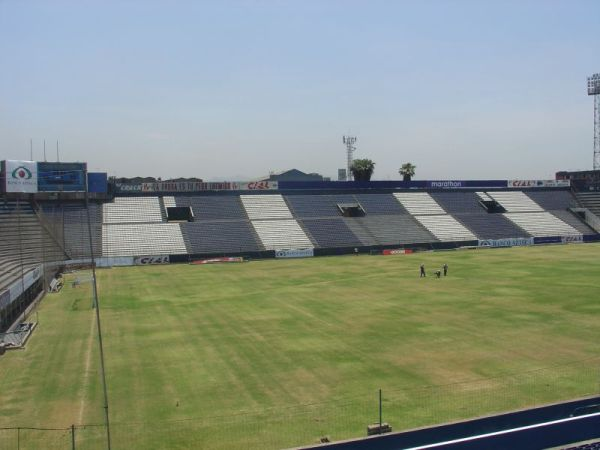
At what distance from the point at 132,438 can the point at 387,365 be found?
37.0ft

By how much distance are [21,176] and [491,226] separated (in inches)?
2564

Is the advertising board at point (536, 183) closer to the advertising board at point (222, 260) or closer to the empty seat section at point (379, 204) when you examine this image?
the empty seat section at point (379, 204)

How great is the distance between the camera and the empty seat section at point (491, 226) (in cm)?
8406

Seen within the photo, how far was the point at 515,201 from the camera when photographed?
97188mm

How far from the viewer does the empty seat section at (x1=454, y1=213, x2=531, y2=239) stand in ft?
276

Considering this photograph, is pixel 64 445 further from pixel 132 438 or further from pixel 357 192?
pixel 357 192

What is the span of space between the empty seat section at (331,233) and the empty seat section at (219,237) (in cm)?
856

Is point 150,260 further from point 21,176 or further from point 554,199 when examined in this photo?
point 554,199

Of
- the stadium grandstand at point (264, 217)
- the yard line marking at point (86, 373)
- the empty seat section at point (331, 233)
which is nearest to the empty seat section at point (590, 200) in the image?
the stadium grandstand at point (264, 217)

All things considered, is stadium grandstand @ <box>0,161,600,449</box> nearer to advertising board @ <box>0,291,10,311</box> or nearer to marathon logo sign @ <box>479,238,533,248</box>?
marathon logo sign @ <box>479,238,533,248</box>

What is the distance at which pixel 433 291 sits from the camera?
4347 cm

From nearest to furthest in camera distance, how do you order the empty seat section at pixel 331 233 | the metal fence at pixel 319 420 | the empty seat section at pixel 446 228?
the metal fence at pixel 319 420
the empty seat section at pixel 331 233
the empty seat section at pixel 446 228

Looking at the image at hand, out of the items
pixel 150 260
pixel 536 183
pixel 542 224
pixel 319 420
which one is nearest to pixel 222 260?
pixel 150 260

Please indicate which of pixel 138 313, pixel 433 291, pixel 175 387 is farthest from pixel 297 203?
pixel 175 387
